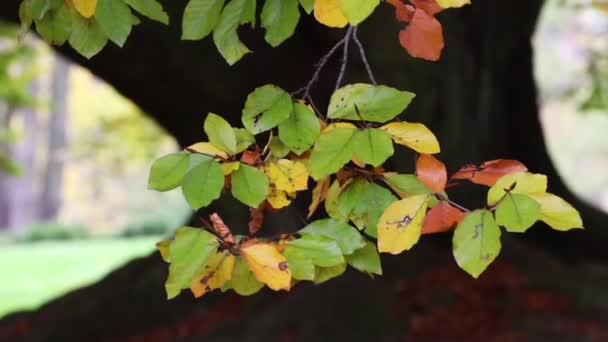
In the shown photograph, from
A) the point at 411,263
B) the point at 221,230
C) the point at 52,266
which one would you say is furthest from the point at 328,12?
the point at 52,266

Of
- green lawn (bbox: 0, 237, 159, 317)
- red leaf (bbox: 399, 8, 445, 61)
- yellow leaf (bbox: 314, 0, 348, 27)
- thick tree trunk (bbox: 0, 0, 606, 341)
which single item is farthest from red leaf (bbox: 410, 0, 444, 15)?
green lawn (bbox: 0, 237, 159, 317)

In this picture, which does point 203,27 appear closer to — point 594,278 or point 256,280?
point 256,280

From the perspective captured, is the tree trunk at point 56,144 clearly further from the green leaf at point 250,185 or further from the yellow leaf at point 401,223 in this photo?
the yellow leaf at point 401,223

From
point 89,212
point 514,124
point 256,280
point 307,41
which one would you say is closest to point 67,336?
point 307,41

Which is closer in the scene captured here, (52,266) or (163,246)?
(163,246)

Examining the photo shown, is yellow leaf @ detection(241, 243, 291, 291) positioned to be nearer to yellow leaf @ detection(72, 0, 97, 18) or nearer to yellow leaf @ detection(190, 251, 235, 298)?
yellow leaf @ detection(190, 251, 235, 298)

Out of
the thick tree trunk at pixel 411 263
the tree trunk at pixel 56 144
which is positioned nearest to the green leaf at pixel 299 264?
the thick tree trunk at pixel 411 263

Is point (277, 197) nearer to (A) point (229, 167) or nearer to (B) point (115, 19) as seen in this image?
(A) point (229, 167)
